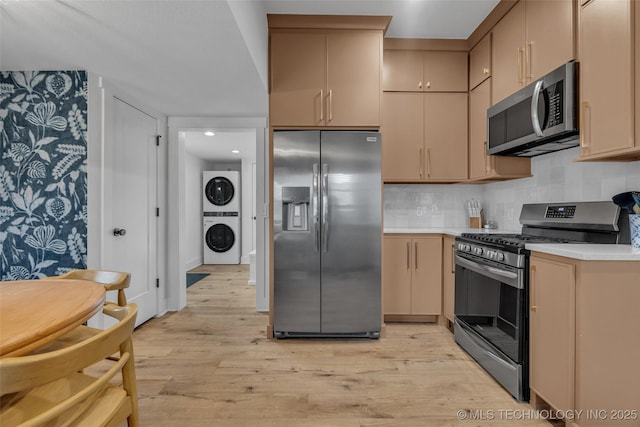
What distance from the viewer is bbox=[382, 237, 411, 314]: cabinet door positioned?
9.74 feet

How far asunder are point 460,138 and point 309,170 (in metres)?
1.54

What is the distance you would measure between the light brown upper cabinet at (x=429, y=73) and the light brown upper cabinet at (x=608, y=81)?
4.39ft

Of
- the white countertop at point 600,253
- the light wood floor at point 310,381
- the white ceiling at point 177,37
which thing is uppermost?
the white ceiling at point 177,37

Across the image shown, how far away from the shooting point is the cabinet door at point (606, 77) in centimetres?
150

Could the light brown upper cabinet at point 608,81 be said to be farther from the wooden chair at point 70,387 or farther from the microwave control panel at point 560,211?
the wooden chair at point 70,387

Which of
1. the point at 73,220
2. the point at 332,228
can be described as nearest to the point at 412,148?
the point at 332,228

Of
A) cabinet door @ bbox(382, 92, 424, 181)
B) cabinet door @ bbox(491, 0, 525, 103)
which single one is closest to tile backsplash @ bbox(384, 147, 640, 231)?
cabinet door @ bbox(382, 92, 424, 181)

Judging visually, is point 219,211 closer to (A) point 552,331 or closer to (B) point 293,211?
(B) point 293,211

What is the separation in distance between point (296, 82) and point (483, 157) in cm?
175

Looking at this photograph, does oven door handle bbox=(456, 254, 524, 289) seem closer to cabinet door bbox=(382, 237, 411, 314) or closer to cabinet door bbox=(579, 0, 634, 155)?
cabinet door bbox=(382, 237, 411, 314)

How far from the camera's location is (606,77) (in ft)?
5.23

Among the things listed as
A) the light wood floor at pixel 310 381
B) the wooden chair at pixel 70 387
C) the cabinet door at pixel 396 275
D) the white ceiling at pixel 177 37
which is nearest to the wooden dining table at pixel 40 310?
the wooden chair at pixel 70 387

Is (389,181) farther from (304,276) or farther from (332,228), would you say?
(304,276)

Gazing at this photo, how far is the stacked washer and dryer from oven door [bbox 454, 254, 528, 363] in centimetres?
498
